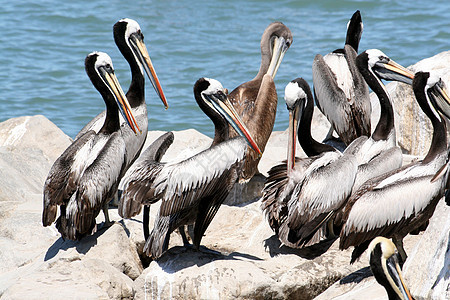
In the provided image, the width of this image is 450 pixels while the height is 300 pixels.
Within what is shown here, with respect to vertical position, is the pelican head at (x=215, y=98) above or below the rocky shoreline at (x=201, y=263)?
above

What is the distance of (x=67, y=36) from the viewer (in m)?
17.3

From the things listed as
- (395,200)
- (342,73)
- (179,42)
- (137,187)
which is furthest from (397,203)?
(179,42)

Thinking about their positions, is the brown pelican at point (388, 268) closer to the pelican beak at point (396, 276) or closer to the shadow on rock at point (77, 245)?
the pelican beak at point (396, 276)

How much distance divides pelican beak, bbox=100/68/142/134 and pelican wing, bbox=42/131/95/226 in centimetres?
43

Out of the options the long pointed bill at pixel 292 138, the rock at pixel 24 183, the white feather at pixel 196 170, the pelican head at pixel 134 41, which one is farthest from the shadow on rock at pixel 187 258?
the pelican head at pixel 134 41

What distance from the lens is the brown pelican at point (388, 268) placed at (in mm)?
4289

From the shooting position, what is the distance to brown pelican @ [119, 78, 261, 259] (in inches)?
227

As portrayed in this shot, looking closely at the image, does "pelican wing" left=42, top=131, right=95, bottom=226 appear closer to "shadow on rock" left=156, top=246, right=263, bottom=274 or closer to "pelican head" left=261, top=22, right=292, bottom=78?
"shadow on rock" left=156, top=246, right=263, bottom=274

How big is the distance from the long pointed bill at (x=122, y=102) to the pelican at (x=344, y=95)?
210 centimetres

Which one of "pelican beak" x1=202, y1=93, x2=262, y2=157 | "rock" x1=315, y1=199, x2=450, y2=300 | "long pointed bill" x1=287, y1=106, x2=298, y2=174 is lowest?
"rock" x1=315, y1=199, x2=450, y2=300

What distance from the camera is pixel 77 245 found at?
20.2 feet

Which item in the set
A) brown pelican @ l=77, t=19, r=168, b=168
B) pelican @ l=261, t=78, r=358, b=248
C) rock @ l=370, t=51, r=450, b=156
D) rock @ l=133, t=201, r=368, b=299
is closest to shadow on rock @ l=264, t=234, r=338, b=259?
rock @ l=133, t=201, r=368, b=299

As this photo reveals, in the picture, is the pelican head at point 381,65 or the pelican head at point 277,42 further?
the pelican head at point 277,42

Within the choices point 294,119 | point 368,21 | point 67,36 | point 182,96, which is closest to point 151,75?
point 294,119
